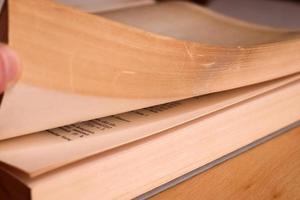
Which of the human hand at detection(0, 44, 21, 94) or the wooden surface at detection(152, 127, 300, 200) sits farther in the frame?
the wooden surface at detection(152, 127, 300, 200)

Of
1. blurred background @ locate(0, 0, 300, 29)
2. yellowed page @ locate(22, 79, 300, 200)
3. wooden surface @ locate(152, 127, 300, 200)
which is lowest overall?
wooden surface @ locate(152, 127, 300, 200)

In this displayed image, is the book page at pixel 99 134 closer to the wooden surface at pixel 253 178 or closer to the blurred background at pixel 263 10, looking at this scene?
the wooden surface at pixel 253 178

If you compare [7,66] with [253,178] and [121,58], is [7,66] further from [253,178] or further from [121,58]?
[253,178]

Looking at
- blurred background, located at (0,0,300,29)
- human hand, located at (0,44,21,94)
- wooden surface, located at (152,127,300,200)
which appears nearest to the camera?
human hand, located at (0,44,21,94)

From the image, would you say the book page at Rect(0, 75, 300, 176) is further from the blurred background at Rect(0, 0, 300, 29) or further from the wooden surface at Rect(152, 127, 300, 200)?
the blurred background at Rect(0, 0, 300, 29)

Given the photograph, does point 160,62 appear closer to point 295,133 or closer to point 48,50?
point 48,50

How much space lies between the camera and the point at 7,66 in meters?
0.21

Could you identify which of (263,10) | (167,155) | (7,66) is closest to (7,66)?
(7,66)

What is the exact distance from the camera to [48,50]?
22 cm

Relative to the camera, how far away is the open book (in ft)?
0.73

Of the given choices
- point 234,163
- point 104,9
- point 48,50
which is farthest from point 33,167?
point 104,9

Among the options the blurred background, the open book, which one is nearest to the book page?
the open book

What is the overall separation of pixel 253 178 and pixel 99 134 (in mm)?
137

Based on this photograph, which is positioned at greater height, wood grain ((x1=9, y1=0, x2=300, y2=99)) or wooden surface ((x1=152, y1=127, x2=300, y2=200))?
wood grain ((x1=9, y1=0, x2=300, y2=99))
